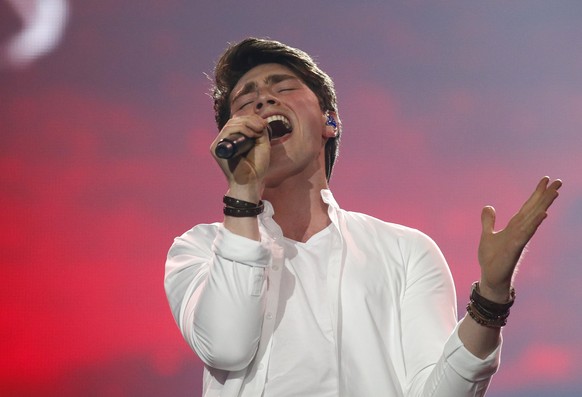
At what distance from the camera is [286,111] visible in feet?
7.01

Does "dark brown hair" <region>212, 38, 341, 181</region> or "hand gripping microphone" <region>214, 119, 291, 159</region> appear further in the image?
"dark brown hair" <region>212, 38, 341, 181</region>

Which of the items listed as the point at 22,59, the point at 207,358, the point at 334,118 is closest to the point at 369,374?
the point at 207,358

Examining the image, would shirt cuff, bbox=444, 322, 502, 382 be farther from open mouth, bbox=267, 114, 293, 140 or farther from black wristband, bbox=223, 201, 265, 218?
open mouth, bbox=267, 114, 293, 140

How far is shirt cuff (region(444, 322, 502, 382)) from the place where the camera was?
5.38 ft

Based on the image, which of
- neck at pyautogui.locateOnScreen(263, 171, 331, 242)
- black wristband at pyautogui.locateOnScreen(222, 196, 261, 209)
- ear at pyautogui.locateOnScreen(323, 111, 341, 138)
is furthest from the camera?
ear at pyautogui.locateOnScreen(323, 111, 341, 138)

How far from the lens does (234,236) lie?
63.4 inches

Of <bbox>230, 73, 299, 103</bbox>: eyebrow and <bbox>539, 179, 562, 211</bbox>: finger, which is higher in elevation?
<bbox>230, 73, 299, 103</bbox>: eyebrow

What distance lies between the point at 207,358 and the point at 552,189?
0.74 meters

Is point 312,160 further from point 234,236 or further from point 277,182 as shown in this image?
point 234,236

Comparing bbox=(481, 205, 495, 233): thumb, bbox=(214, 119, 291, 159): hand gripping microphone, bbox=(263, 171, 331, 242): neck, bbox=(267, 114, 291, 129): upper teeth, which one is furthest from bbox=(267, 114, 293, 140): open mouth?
bbox=(481, 205, 495, 233): thumb

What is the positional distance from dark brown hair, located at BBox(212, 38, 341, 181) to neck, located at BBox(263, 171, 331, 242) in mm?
219

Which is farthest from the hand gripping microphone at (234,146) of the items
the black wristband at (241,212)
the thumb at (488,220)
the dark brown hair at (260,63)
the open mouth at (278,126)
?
the dark brown hair at (260,63)

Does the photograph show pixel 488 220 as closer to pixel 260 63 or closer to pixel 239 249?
pixel 239 249

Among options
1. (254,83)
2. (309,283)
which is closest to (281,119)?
(254,83)
